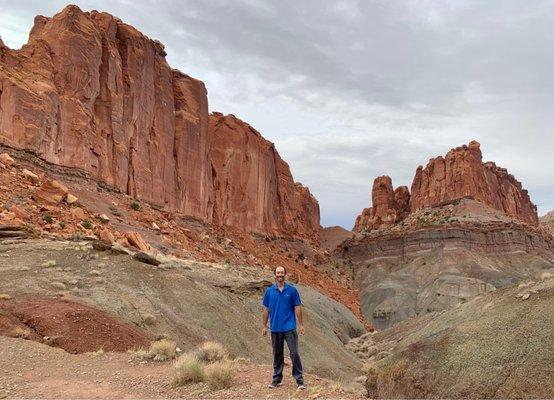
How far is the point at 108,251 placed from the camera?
23422 mm

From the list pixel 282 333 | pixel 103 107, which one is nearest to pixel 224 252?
pixel 103 107

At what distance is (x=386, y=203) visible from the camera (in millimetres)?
133625

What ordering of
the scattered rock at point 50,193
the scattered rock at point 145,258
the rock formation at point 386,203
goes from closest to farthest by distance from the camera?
the scattered rock at point 145,258, the scattered rock at point 50,193, the rock formation at point 386,203

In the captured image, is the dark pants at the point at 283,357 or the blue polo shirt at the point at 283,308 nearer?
the dark pants at the point at 283,357

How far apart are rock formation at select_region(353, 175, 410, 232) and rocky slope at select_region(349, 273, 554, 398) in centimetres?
12023

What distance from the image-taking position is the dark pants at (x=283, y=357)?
896 cm

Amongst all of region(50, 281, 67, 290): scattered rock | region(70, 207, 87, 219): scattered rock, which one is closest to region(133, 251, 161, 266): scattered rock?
region(50, 281, 67, 290): scattered rock

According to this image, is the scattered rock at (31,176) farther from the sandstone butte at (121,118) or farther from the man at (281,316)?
the man at (281,316)

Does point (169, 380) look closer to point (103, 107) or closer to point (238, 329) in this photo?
point (238, 329)

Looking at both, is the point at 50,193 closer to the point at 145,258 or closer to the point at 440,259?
the point at 145,258

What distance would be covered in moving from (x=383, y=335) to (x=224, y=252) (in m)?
21.7

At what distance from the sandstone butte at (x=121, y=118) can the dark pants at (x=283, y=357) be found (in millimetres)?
33286

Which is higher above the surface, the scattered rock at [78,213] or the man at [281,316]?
the scattered rock at [78,213]

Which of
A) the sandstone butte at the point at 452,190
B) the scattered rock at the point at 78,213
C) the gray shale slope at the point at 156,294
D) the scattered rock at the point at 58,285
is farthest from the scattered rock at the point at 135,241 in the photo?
the sandstone butte at the point at 452,190
